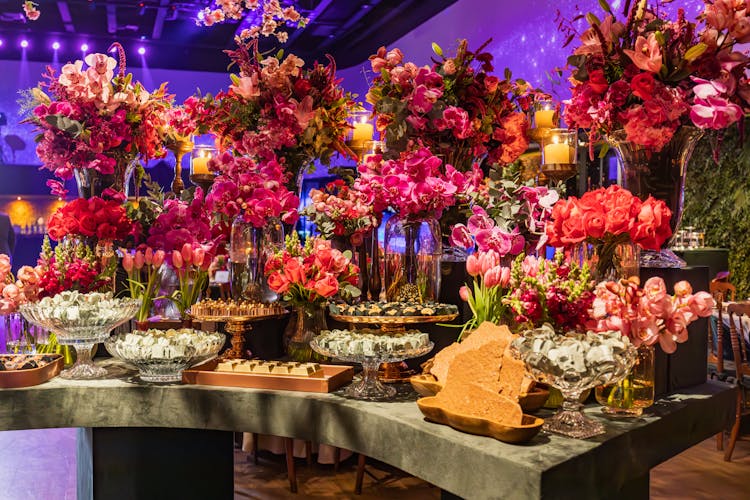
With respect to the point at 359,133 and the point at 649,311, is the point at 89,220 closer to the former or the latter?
the point at 359,133

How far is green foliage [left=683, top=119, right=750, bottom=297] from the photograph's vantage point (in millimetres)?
7309

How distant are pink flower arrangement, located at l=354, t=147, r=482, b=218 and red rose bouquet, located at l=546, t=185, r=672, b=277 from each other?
0.46m

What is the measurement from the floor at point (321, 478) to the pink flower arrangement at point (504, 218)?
2.01m

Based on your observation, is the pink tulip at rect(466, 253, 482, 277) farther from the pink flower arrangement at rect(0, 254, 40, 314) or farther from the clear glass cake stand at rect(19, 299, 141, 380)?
the pink flower arrangement at rect(0, 254, 40, 314)

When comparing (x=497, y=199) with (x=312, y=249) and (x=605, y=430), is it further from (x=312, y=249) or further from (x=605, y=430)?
(x=605, y=430)

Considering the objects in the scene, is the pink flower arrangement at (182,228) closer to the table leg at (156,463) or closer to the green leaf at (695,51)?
the table leg at (156,463)

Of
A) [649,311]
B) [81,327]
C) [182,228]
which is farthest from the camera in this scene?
[182,228]

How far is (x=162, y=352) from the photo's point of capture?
79.6 inches

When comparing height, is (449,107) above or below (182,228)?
above

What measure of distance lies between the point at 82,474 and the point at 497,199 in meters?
1.57

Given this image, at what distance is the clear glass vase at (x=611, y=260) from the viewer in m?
1.80

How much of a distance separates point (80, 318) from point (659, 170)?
155 cm

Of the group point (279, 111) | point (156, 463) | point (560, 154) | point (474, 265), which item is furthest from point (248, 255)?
point (560, 154)

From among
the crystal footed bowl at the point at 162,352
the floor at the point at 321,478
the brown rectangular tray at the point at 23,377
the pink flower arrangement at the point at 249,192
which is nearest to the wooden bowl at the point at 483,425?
the crystal footed bowl at the point at 162,352
